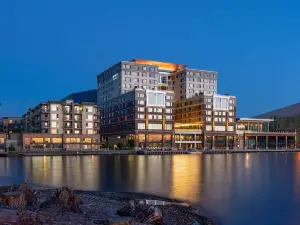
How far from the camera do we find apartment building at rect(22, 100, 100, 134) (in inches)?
5374

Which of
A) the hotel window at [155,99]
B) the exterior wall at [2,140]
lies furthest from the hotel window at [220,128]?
the exterior wall at [2,140]

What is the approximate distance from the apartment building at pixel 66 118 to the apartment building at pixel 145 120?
19798mm

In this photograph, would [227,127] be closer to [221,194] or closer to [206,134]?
[206,134]

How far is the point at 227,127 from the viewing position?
177 m

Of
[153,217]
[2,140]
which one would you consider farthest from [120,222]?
[2,140]

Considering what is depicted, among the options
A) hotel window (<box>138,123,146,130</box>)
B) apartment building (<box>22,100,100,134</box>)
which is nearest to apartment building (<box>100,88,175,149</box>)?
hotel window (<box>138,123,146,130</box>)

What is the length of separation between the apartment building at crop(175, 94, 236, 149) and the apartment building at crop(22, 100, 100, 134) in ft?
156

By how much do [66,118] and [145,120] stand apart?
37.7m

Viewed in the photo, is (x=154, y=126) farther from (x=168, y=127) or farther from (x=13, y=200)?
(x=13, y=200)

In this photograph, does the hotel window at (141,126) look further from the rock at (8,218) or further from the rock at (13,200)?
the rock at (8,218)

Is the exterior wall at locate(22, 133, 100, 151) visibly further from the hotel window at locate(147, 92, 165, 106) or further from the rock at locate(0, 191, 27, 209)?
the rock at locate(0, 191, 27, 209)

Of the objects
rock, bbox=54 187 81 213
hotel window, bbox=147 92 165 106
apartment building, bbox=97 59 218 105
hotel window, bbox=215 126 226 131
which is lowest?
rock, bbox=54 187 81 213

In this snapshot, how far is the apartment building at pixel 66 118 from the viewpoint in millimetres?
136500

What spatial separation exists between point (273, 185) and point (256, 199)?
11.7 metres
